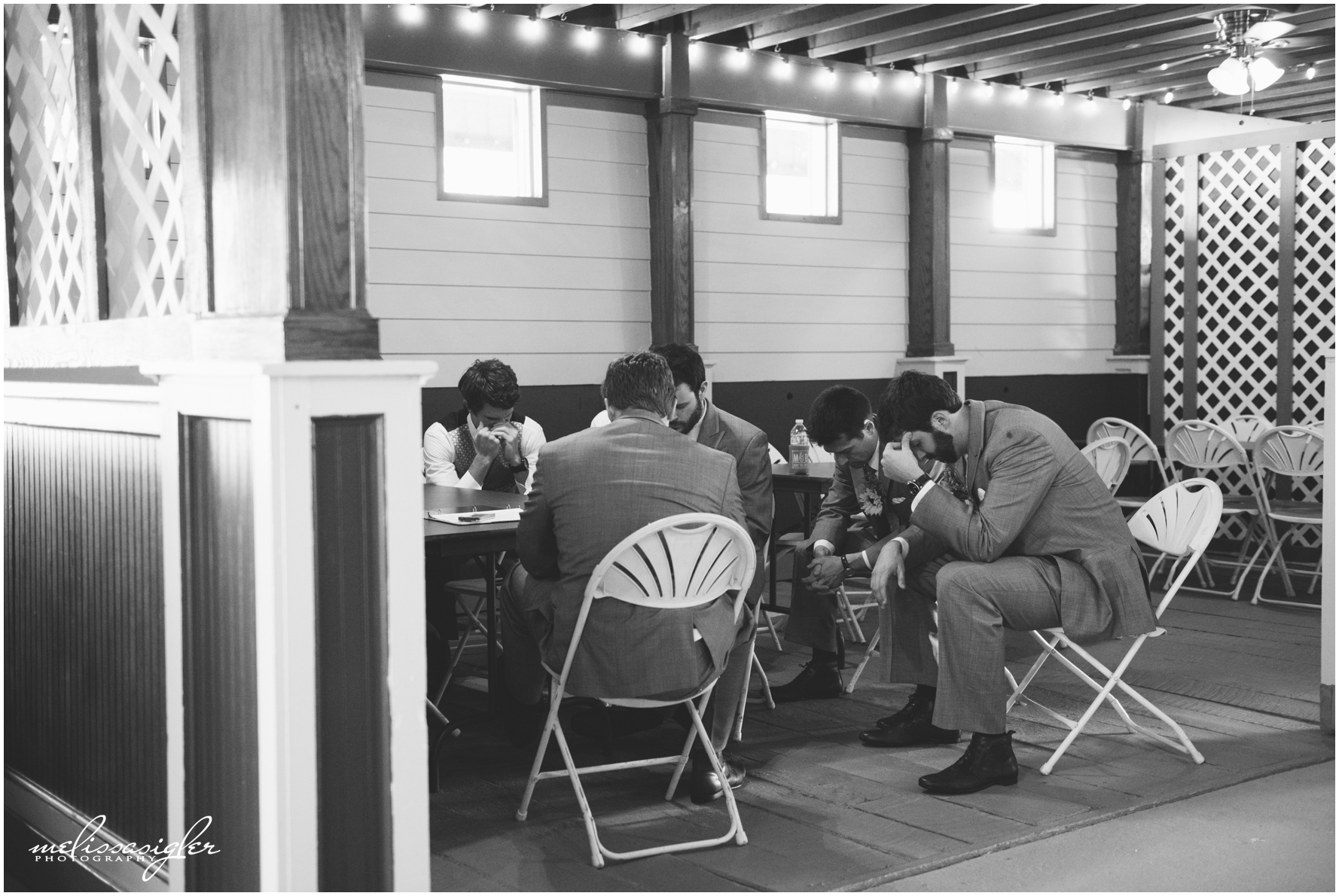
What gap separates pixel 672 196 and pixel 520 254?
903 millimetres

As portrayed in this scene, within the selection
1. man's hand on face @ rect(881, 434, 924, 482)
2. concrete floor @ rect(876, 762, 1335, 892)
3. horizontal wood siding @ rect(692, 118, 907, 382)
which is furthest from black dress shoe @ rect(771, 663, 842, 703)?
horizontal wood siding @ rect(692, 118, 907, 382)

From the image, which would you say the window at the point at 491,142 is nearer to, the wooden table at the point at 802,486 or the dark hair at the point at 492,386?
the dark hair at the point at 492,386

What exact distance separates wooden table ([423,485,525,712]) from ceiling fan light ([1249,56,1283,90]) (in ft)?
16.4

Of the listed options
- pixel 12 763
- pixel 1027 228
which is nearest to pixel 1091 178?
pixel 1027 228

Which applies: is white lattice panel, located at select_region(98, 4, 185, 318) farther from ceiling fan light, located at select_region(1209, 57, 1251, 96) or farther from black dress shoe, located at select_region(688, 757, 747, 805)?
ceiling fan light, located at select_region(1209, 57, 1251, 96)

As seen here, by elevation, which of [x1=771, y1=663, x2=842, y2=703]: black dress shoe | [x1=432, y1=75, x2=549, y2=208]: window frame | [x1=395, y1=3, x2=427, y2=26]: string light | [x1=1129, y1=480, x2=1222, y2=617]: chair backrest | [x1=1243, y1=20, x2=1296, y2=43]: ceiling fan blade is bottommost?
[x1=771, y1=663, x2=842, y2=703]: black dress shoe

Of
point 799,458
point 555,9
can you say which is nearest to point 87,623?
point 799,458

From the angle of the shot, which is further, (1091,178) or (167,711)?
(1091,178)

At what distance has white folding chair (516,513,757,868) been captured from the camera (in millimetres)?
2898

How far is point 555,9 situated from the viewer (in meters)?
6.71

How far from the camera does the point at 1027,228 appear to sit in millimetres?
9180

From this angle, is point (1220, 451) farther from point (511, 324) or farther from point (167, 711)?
point (167, 711)

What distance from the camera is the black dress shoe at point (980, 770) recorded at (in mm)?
3414

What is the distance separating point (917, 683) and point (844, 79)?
5.14 m
